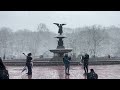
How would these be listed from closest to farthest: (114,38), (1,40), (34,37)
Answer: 1. (1,40)
2. (34,37)
3. (114,38)

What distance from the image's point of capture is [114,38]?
117625 mm
